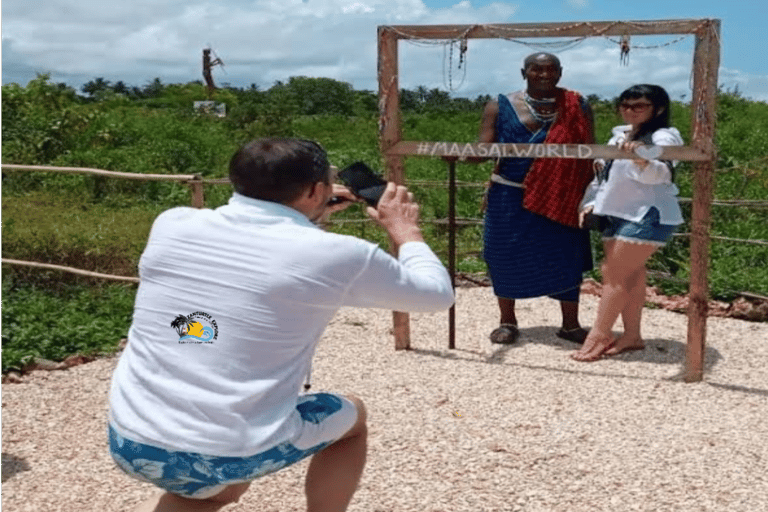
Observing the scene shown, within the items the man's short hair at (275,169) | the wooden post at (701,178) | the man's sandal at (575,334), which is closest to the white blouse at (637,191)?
the wooden post at (701,178)

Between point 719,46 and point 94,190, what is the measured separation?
8330mm

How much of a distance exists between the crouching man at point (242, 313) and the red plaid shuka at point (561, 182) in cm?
317

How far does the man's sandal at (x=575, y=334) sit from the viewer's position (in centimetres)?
584

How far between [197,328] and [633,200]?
327cm

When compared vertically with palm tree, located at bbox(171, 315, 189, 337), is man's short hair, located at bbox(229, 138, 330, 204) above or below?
above

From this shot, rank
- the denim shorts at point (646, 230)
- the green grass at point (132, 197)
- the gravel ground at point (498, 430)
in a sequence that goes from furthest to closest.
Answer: the green grass at point (132, 197), the denim shorts at point (646, 230), the gravel ground at point (498, 430)

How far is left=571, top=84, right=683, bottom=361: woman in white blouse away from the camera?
16.0 ft

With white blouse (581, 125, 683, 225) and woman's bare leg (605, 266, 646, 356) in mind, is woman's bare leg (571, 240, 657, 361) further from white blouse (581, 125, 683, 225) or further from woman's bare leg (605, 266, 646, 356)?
white blouse (581, 125, 683, 225)

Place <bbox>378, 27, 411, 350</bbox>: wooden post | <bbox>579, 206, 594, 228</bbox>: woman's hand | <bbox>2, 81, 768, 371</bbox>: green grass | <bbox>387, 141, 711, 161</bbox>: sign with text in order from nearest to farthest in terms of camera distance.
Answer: <bbox>387, 141, 711, 161</bbox>: sign with text → <bbox>378, 27, 411, 350</bbox>: wooden post → <bbox>579, 206, 594, 228</bbox>: woman's hand → <bbox>2, 81, 768, 371</bbox>: green grass

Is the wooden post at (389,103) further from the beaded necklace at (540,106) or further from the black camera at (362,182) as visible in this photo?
the black camera at (362,182)

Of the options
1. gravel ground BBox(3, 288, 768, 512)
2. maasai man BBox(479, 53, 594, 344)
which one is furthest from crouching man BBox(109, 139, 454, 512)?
maasai man BBox(479, 53, 594, 344)

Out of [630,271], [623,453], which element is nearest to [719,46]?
[630,271]

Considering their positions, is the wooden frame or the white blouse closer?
the wooden frame

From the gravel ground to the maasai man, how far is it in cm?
33
